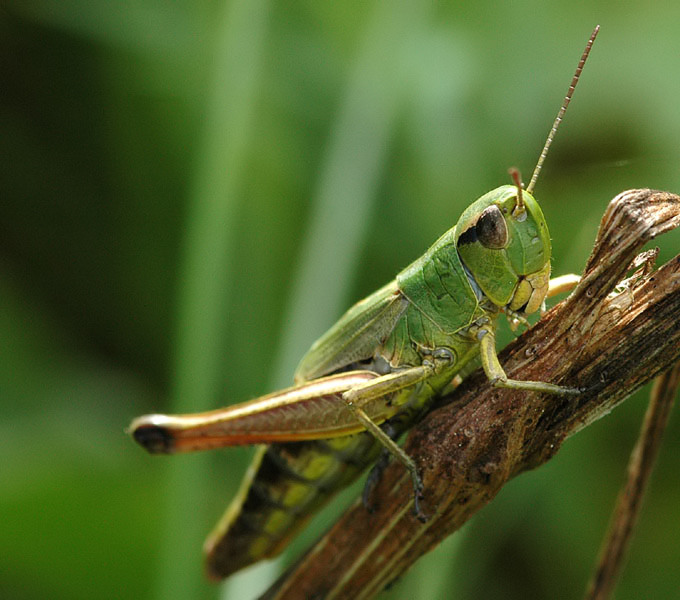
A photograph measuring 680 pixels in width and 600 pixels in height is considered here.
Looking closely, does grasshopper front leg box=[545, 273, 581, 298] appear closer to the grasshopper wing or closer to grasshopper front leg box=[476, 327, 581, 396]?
grasshopper front leg box=[476, 327, 581, 396]

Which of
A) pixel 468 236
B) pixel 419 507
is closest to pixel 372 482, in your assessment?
pixel 419 507

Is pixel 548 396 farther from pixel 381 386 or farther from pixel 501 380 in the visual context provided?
pixel 381 386

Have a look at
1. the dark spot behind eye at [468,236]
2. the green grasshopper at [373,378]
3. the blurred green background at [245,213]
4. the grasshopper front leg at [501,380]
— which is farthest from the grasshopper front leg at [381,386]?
the blurred green background at [245,213]

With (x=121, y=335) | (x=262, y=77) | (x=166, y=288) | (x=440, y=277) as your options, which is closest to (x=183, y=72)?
(x=262, y=77)

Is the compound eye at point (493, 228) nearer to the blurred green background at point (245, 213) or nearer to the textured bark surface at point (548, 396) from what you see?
the textured bark surface at point (548, 396)

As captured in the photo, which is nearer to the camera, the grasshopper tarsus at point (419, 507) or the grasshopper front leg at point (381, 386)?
the grasshopper tarsus at point (419, 507)
